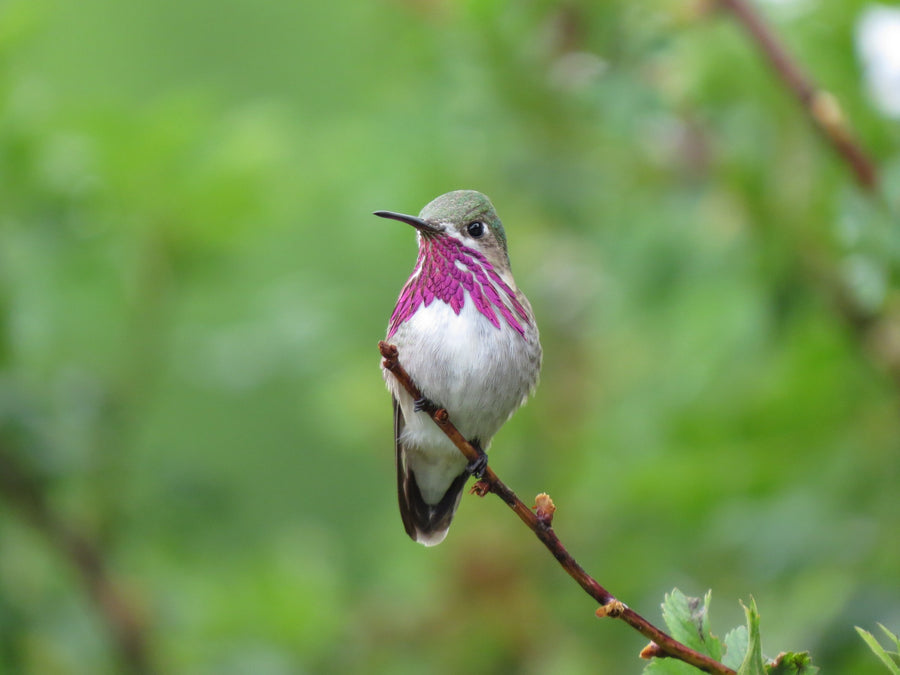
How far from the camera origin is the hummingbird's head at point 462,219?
199 centimetres

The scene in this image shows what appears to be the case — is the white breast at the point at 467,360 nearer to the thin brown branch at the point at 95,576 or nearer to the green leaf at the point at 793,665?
the green leaf at the point at 793,665

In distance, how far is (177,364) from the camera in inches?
205

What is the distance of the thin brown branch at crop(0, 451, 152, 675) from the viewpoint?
14.8 feet

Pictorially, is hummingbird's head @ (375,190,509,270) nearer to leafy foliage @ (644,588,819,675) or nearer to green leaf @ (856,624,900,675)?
leafy foliage @ (644,588,819,675)

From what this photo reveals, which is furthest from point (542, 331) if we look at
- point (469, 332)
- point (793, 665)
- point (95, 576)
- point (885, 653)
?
point (885, 653)

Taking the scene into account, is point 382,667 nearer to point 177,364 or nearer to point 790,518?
point 177,364

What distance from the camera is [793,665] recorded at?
5.54 feet

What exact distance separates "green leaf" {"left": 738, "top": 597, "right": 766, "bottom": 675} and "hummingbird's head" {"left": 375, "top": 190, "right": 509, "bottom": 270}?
82 cm

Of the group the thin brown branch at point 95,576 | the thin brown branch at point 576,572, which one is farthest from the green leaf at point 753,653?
the thin brown branch at point 95,576

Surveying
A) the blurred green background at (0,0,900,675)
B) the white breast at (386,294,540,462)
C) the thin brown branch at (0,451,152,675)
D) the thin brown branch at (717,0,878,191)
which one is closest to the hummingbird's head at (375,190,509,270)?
the white breast at (386,294,540,462)

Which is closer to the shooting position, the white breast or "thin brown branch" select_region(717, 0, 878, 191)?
the white breast

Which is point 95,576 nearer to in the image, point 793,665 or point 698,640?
point 698,640

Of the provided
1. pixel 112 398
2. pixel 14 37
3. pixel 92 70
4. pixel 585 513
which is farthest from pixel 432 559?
pixel 92 70

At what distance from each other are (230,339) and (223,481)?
2.21 ft
